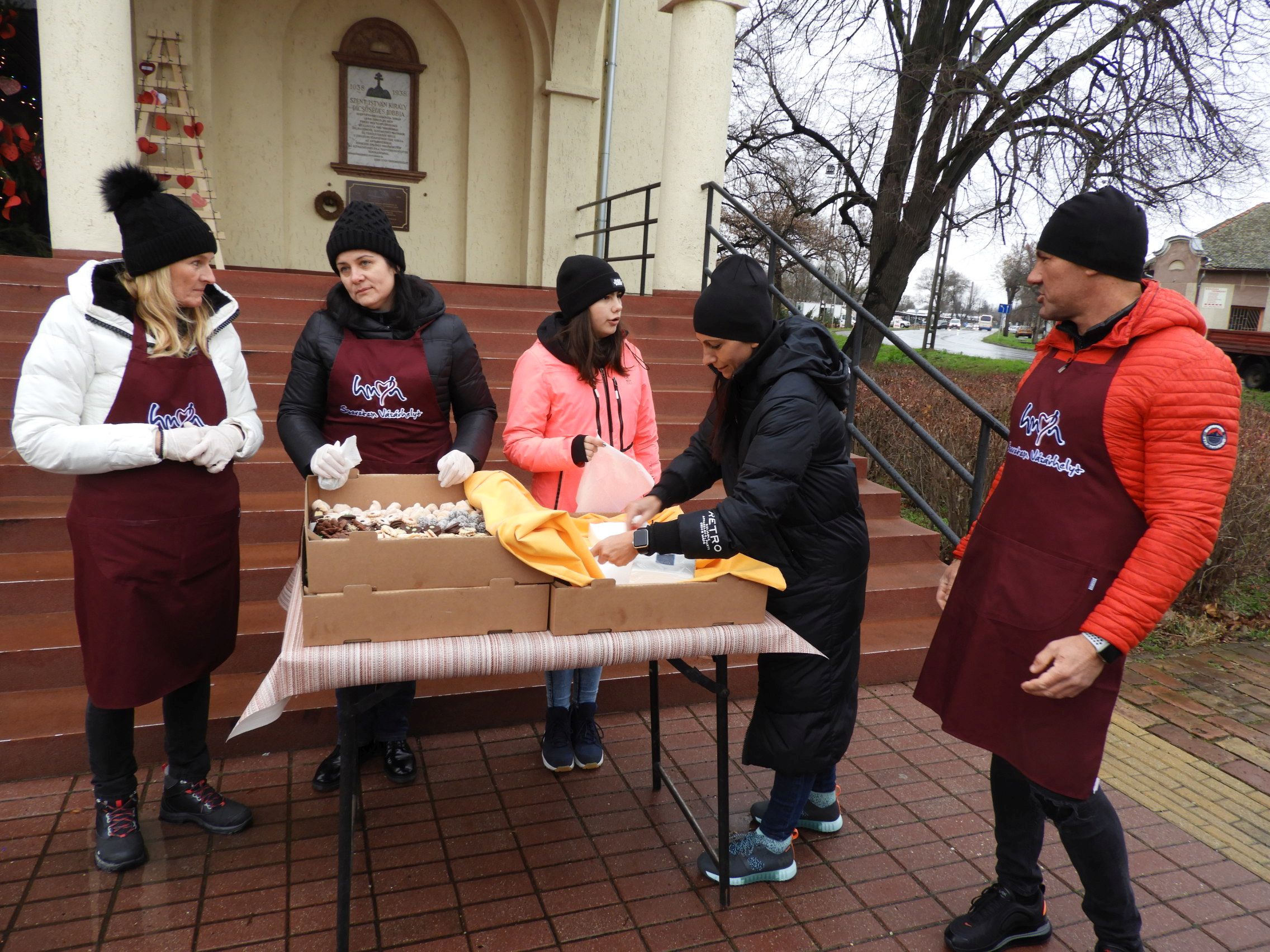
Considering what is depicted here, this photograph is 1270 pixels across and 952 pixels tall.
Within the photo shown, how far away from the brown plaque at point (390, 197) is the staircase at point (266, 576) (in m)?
2.78

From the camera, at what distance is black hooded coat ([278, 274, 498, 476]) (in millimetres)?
2918

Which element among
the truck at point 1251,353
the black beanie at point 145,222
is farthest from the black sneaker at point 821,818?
the truck at point 1251,353

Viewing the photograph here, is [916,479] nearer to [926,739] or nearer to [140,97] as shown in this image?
[926,739]

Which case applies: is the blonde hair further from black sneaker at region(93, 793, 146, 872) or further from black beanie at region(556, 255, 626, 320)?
black sneaker at region(93, 793, 146, 872)

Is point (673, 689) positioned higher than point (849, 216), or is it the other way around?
point (849, 216)

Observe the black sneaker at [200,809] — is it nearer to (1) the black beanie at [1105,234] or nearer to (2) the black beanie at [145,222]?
(2) the black beanie at [145,222]

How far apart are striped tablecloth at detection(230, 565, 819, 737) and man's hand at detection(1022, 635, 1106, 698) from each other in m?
0.66

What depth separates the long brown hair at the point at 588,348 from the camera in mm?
3137

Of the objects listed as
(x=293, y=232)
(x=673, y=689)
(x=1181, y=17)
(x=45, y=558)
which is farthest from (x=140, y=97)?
(x=1181, y=17)

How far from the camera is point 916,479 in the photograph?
6.80m

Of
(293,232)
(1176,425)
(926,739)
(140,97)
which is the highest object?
(140,97)

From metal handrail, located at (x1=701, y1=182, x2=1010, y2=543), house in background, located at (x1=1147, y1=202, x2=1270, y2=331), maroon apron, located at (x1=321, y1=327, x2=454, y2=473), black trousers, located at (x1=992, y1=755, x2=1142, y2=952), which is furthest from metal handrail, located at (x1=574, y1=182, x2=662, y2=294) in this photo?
house in background, located at (x1=1147, y1=202, x2=1270, y2=331)

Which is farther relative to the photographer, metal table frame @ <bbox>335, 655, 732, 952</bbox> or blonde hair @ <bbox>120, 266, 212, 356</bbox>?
blonde hair @ <bbox>120, 266, 212, 356</bbox>

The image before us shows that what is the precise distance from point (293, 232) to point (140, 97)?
70.6 inches
